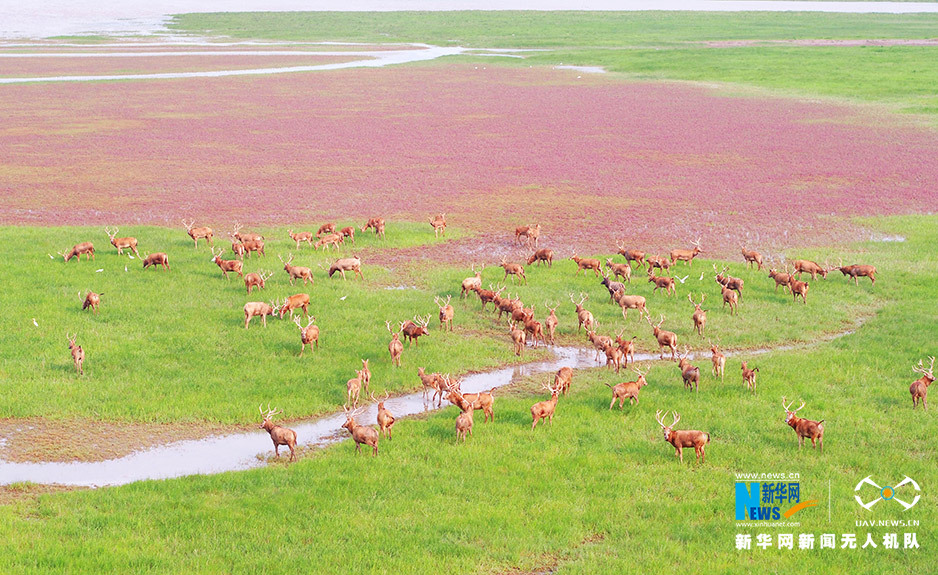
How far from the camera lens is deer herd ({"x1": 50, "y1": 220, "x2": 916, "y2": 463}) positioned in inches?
732

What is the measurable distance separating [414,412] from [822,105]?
64.0m

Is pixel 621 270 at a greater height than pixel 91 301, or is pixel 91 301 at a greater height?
pixel 621 270

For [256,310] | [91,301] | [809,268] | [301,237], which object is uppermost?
[809,268]

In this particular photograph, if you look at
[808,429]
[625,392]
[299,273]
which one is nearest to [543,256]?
[299,273]

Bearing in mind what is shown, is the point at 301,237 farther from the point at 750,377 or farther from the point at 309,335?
the point at 750,377

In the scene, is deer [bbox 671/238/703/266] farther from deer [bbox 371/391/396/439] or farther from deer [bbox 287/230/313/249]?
deer [bbox 371/391/396/439]

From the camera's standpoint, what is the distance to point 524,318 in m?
25.2

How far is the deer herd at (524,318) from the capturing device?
1859 cm

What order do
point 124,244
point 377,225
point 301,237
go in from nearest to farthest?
point 124,244, point 301,237, point 377,225

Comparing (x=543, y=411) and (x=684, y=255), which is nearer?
(x=543, y=411)

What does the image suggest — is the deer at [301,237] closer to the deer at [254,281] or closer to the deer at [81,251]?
the deer at [254,281]

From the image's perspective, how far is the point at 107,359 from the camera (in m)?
22.7

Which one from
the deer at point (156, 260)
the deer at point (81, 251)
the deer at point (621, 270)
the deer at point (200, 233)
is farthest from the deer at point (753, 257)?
the deer at point (81, 251)

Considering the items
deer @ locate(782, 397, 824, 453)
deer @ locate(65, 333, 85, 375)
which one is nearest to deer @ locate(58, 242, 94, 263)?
deer @ locate(65, 333, 85, 375)
